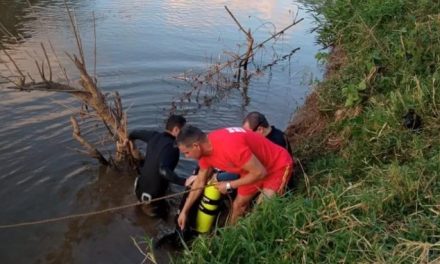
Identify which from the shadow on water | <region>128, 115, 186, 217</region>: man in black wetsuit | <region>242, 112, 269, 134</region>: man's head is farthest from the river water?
<region>242, 112, 269, 134</region>: man's head

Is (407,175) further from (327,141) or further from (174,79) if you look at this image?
(174,79)

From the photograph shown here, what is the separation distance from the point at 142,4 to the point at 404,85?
13371 millimetres

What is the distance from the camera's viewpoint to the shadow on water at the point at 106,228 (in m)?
5.41

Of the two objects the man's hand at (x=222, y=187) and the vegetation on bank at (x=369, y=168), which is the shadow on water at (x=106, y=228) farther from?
the vegetation on bank at (x=369, y=168)

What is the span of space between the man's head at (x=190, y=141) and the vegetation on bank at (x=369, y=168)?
2.80ft

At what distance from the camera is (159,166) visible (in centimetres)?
589

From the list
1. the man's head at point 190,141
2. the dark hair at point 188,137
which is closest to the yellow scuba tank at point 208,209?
the man's head at point 190,141

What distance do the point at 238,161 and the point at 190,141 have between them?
1.72ft

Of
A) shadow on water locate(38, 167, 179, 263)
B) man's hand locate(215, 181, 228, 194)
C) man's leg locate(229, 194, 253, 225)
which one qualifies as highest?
man's hand locate(215, 181, 228, 194)

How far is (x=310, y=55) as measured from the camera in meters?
13.9

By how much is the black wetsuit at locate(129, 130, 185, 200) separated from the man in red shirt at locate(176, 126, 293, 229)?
2.16ft

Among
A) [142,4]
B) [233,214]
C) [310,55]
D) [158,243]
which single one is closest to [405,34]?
[233,214]

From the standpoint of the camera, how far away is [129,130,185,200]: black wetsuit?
5.85 meters

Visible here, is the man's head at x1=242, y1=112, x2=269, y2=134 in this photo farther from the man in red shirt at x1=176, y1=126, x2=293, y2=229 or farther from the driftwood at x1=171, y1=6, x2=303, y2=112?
the driftwood at x1=171, y1=6, x2=303, y2=112
